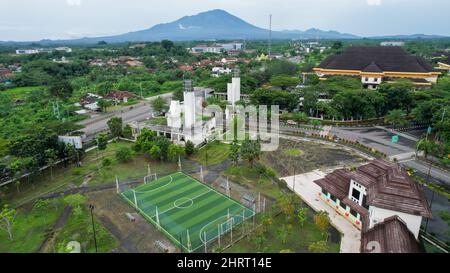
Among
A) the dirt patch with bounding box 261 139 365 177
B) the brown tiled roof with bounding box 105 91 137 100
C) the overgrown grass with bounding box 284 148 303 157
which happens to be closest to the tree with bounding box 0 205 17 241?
the dirt patch with bounding box 261 139 365 177

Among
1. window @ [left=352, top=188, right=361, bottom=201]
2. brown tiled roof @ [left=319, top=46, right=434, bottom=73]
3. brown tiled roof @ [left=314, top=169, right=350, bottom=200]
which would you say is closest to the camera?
window @ [left=352, top=188, right=361, bottom=201]

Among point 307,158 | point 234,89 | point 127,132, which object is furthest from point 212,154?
point 234,89

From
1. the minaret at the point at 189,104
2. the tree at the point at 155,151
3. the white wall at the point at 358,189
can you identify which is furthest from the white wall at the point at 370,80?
the tree at the point at 155,151

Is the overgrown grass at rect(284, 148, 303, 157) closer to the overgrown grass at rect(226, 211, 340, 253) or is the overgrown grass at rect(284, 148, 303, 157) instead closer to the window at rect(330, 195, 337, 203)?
the window at rect(330, 195, 337, 203)

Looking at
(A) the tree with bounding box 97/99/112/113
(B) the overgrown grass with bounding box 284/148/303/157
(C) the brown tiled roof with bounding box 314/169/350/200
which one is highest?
(A) the tree with bounding box 97/99/112/113

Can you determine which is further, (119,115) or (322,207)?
(119,115)

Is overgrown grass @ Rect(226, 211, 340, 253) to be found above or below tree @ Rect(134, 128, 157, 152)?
below

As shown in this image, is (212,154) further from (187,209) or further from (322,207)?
(322,207)
